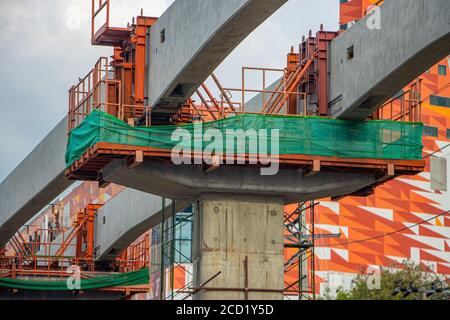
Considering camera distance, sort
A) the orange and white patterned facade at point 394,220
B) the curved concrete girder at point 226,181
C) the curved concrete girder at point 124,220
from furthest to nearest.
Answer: the orange and white patterned facade at point 394,220 → the curved concrete girder at point 124,220 → the curved concrete girder at point 226,181

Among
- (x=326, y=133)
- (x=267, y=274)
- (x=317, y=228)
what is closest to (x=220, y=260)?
(x=267, y=274)

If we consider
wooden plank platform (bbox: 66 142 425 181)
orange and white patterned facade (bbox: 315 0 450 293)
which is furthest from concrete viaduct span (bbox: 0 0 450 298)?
orange and white patterned facade (bbox: 315 0 450 293)

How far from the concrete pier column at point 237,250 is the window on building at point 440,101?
292 feet

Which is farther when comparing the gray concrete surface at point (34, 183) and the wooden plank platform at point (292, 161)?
the gray concrete surface at point (34, 183)

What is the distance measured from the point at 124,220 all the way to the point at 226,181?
17.2m

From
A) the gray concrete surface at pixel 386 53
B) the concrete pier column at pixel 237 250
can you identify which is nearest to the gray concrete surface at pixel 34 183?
the concrete pier column at pixel 237 250

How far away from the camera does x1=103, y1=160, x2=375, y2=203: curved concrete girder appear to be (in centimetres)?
3828

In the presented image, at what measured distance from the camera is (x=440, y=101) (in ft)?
414

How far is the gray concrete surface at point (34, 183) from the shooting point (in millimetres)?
50406

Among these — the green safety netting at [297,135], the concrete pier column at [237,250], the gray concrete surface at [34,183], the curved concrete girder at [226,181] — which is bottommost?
the concrete pier column at [237,250]

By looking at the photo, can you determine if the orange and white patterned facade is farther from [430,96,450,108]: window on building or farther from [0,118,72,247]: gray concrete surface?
[0,118,72,247]: gray concrete surface

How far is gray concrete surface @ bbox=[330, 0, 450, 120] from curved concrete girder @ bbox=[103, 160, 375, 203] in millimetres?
2488

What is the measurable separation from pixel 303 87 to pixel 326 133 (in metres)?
2.78

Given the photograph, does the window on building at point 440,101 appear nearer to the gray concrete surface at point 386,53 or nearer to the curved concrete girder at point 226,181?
the curved concrete girder at point 226,181
